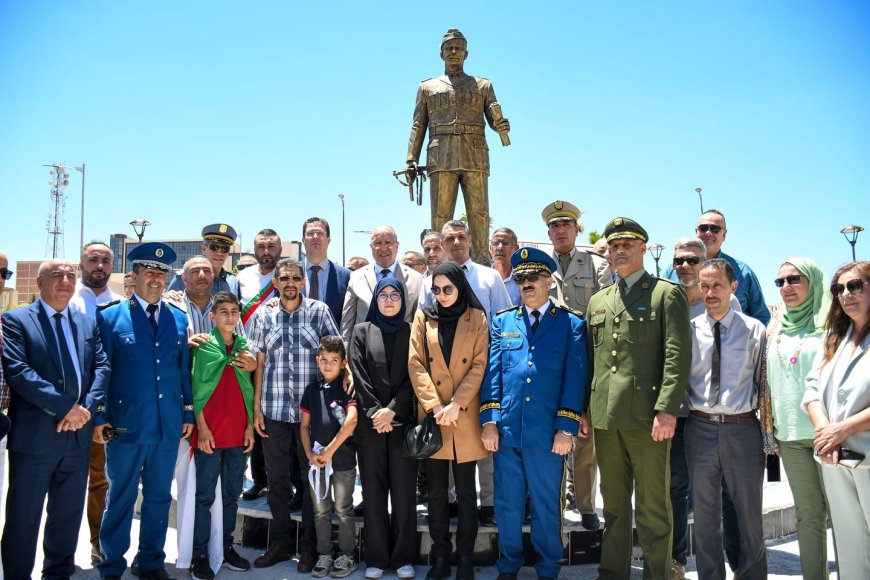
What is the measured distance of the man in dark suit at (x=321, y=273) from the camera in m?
5.86

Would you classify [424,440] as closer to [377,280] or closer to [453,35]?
[377,280]

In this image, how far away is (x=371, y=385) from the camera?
4559mm

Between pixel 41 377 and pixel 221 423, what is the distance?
4.02 ft

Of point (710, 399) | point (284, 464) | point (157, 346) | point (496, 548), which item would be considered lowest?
point (496, 548)

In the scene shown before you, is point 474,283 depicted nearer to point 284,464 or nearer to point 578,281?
point 578,281

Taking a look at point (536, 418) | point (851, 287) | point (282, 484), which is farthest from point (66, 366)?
point (851, 287)

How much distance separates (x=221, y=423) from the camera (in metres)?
4.61

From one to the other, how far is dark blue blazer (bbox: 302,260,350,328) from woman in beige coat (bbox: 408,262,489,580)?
1.47 meters

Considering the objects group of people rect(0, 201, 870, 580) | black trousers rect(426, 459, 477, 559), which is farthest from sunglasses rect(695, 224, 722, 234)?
black trousers rect(426, 459, 477, 559)

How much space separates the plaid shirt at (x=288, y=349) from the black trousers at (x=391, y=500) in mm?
699

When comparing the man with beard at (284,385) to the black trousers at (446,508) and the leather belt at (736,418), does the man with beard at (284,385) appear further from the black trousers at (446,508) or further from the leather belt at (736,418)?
the leather belt at (736,418)

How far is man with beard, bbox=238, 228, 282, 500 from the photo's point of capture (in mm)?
5652

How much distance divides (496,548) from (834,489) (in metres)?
2.36

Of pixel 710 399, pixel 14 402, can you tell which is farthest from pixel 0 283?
pixel 710 399
